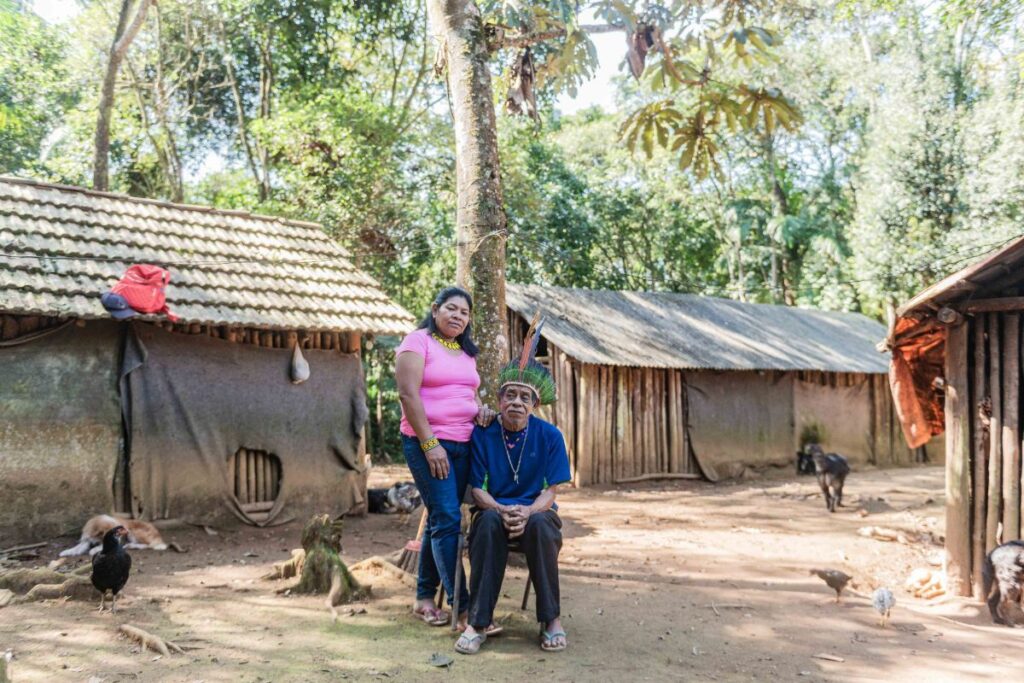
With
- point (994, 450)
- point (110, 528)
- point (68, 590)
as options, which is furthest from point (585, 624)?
point (110, 528)

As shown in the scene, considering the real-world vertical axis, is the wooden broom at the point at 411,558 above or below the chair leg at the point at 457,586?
below

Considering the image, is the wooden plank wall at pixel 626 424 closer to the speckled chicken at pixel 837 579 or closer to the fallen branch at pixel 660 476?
the fallen branch at pixel 660 476

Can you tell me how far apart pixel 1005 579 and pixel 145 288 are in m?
7.86

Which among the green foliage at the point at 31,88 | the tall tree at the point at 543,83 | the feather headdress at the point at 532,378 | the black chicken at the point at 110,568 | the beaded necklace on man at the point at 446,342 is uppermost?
the green foliage at the point at 31,88

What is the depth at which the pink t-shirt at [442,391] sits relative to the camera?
4820 mm

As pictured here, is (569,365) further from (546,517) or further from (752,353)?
(546,517)

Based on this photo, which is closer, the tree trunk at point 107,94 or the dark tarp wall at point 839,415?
the tree trunk at point 107,94

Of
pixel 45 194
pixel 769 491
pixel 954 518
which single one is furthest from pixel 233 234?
pixel 769 491

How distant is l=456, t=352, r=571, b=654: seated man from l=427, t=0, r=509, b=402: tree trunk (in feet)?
5.79

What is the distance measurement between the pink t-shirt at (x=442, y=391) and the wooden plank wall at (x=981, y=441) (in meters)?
4.40

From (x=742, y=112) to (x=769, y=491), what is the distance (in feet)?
31.4

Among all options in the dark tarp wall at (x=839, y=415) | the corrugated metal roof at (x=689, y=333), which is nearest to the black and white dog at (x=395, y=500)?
the corrugated metal roof at (x=689, y=333)

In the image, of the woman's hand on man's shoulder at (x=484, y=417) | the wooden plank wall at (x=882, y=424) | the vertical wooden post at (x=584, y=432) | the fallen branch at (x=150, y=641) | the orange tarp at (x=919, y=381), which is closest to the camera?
the fallen branch at (x=150, y=641)

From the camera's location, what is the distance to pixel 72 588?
18.4 feet
